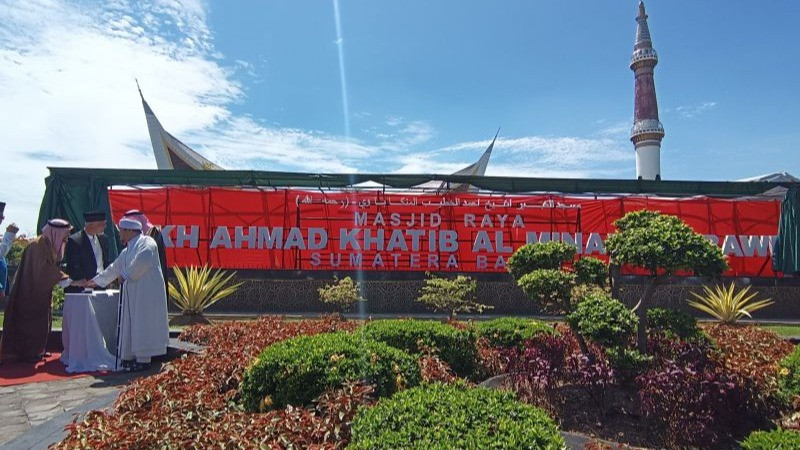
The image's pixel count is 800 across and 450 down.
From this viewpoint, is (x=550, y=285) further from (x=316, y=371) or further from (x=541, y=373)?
(x=316, y=371)

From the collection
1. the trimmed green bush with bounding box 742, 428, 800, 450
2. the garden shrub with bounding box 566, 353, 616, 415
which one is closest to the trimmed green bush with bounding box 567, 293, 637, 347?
the garden shrub with bounding box 566, 353, 616, 415

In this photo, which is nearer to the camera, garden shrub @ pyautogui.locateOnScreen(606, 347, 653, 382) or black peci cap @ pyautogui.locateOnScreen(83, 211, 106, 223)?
garden shrub @ pyautogui.locateOnScreen(606, 347, 653, 382)

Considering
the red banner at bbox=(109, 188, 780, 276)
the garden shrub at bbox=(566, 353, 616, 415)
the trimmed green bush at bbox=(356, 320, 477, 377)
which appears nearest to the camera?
the garden shrub at bbox=(566, 353, 616, 415)

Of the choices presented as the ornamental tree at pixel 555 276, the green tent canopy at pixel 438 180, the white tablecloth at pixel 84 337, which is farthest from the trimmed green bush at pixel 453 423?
the green tent canopy at pixel 438 180

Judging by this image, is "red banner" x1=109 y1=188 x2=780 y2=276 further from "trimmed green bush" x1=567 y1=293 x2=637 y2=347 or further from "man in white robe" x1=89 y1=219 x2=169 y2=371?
"trimmed green bush" x1=567 y1=293 x2=637 y2=347

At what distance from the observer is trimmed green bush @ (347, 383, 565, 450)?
223 centimetres

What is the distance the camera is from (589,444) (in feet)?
9.93

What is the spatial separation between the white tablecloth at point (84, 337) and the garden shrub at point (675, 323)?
6.15 metres

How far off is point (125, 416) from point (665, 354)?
4.71 meters

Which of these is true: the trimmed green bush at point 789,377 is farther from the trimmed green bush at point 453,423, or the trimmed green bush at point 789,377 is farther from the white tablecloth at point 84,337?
the white tablecloth at point 84,337

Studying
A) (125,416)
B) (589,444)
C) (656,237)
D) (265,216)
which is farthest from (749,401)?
(265,216)

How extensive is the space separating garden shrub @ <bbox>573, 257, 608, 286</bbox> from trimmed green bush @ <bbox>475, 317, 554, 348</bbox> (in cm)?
87

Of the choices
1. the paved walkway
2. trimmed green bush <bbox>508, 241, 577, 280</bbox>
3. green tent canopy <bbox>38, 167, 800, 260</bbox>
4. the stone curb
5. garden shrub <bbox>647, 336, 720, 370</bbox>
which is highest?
green tent canopy <bbox>38, 167, 800, 260</bbox>

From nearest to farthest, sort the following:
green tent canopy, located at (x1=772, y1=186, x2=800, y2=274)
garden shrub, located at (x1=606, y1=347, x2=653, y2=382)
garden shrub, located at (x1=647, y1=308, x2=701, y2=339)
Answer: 1. garden shrub, located at (x1=606, y1=347, x2=653, y2=382)
2. garden shrub, located at (x1=647, y1=308, x2=701, y2=339)
3. green tent canopy, located at (x1=772, y1=186, x2=800, y2=274)
